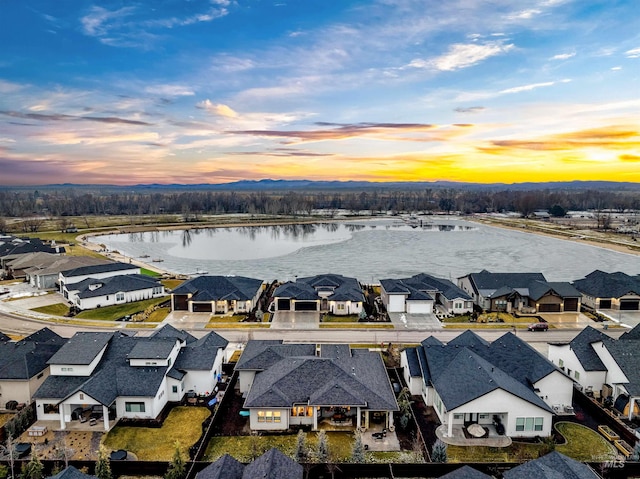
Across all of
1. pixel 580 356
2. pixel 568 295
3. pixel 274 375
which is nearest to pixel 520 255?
pixel 568 295

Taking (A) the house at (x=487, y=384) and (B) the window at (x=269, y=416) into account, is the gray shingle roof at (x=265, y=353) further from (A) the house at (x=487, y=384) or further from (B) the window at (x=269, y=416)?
(A) the house at (x=487, y=384)

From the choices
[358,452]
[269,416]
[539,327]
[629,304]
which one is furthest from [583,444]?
[629,304]

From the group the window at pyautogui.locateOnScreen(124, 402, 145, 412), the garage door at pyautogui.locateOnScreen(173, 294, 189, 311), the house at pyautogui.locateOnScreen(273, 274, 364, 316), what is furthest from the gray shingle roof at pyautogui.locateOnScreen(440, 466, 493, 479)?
the garage door at pyautogui.locateOnScreen(173, 294, 189, 311)

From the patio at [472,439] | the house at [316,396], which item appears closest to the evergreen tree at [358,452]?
the house at [316,396]

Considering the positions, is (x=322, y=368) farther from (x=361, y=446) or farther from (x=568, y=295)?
(x=568, y=295)

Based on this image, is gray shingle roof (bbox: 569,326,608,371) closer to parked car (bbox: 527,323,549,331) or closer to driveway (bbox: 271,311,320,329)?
parked car (bbox: 527,323,549,331)

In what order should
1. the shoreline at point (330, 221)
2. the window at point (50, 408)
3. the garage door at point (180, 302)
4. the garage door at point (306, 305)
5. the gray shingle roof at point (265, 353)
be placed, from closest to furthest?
the window at point (50, 408) → the gray shingle roof at point (265, 353) → the garage door at point (306, 305) → the garage door at point (180, 302) → the shoreline at point (330, 221)
